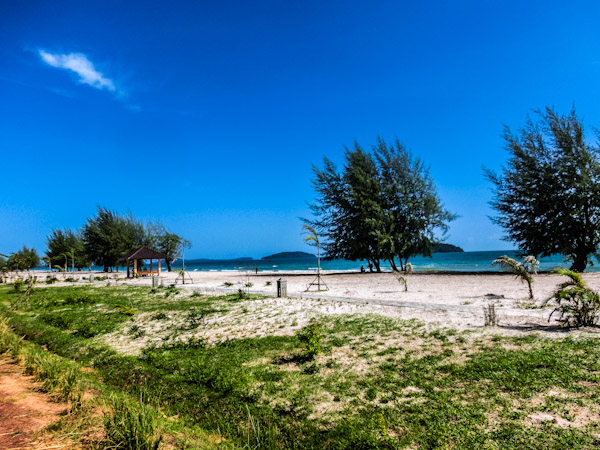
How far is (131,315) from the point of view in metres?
10.4

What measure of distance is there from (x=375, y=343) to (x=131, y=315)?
7697 mm

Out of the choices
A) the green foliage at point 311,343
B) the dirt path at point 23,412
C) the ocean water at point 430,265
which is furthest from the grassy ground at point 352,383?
the ocean water at point 430,265

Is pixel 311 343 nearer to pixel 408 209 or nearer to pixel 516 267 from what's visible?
pixel 516 267

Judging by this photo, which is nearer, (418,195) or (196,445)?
(196,445)

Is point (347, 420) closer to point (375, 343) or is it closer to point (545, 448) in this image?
point (545, 448)

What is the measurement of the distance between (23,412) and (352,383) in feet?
13.1

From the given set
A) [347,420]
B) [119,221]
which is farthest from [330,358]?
[119,221]

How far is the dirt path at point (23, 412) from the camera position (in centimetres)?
308

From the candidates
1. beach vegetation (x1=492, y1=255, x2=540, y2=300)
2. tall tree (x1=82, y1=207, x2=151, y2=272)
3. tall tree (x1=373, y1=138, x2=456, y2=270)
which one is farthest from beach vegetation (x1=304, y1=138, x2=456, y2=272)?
tall tree (x1=82, y1=207, x2=151, y2=272)

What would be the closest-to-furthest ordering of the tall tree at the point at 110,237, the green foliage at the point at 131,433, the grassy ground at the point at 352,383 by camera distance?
the green foliage at the point at 131,433, the grassy ground at the point at 352,383, the tall tree at the point at 110,237

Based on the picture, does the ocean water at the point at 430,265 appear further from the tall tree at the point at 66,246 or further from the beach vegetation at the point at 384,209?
the tall tree at the point at 66,246

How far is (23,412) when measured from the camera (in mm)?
3838

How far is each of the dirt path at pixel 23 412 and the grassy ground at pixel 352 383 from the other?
26.1 inches

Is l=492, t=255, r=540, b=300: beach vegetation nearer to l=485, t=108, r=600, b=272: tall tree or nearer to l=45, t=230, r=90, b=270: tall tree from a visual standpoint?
l=485, t=108, r=600, b=272: tall tree
